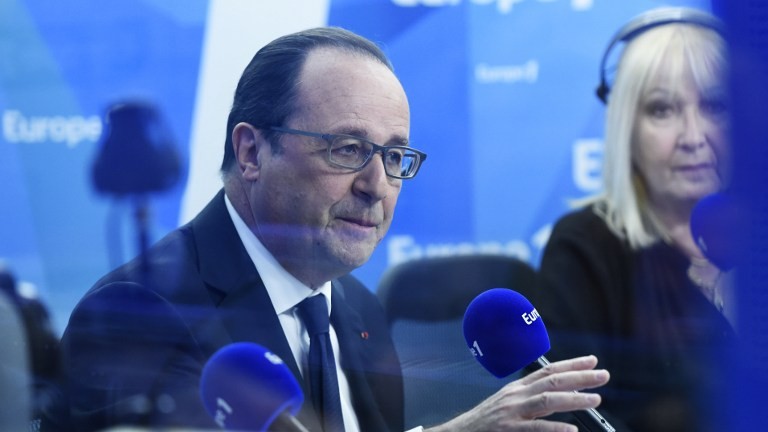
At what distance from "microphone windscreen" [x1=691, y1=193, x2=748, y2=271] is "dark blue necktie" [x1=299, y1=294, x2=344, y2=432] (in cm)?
66

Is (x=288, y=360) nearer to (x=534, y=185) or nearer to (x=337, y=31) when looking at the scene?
(x=337, y=31)

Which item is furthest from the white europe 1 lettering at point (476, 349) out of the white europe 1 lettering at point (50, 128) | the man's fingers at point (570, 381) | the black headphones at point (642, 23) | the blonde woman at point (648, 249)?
the black headphones at point (642, 23)

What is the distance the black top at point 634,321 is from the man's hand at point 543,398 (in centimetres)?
39

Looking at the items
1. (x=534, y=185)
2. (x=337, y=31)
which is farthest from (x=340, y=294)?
(x=534, y=185)

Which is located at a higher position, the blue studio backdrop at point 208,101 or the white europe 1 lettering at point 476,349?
the blue studio backdrop at point 208,101

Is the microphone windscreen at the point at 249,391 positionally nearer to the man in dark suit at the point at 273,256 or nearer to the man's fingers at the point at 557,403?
the man in dark suit at the point at 273,256

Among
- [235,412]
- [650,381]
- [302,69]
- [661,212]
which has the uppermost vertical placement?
[302,69]

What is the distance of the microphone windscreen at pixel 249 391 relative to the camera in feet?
3.81

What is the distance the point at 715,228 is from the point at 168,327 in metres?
0.95

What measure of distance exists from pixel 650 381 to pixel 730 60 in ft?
3.59

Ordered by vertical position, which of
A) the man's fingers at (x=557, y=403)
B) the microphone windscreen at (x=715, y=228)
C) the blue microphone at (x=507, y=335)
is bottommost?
the man's fingers at (x=557, y=403)

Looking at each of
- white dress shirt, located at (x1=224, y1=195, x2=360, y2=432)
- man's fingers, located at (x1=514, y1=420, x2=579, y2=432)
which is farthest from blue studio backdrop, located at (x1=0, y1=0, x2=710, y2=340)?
man's fingers, located at (x1=514, y1=420, x2=579, y2=432)

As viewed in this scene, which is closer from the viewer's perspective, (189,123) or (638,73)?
(189,123)

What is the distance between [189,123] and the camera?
1.77 metres
